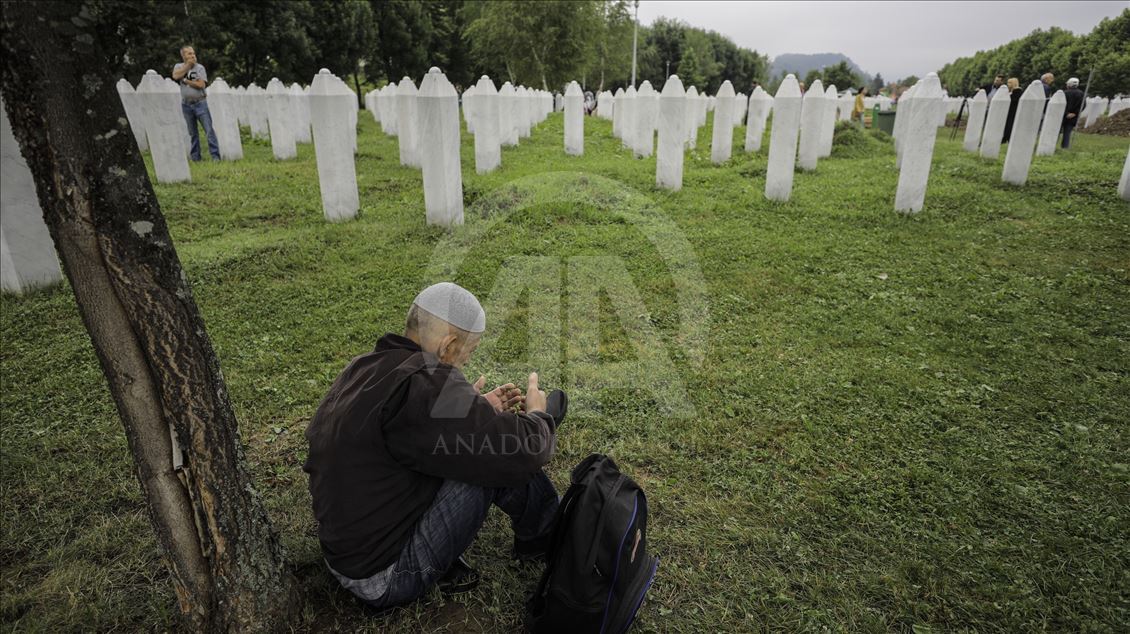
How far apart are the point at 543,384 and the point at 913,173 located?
20.6 feet

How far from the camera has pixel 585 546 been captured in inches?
90.0

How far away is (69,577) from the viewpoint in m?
2.65

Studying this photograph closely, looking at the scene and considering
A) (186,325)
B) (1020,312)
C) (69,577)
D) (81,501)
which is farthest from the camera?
(1020,312)

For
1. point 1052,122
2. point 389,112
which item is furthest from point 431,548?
point 389,112

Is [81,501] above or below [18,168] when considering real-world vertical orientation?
below

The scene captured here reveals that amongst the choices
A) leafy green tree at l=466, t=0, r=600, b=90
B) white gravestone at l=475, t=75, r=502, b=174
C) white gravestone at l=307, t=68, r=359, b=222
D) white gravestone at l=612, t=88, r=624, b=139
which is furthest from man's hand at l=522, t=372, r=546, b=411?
leafy green tree at l=466, t=0, r=600, b=90

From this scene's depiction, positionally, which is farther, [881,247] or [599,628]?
[881,247]

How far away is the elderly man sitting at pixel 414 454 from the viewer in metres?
2.11

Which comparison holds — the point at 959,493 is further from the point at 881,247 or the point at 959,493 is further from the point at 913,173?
the point at 913,173

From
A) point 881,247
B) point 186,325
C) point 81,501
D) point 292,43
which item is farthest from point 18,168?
point 292,43

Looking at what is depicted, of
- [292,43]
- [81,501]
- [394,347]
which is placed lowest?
[81,501]

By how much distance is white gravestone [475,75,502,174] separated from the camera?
10.4 m

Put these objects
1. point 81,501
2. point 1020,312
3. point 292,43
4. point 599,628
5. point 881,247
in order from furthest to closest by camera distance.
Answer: point 292,43 < point 881,247 < point 1020,312 < point 81,501 < point 599,628

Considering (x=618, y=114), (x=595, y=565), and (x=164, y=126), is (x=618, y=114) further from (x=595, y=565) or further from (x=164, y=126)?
(x=595, y=565)
